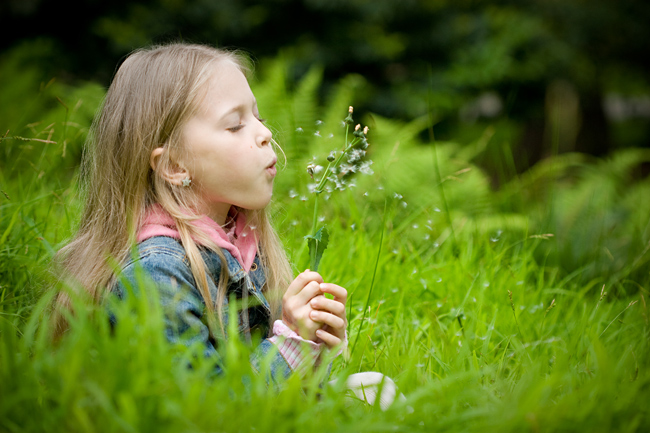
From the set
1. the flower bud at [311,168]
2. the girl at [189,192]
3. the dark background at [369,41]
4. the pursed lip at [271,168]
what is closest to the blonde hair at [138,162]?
the girl at [189,192]

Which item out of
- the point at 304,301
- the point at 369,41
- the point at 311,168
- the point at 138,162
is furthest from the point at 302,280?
the point at 369,41

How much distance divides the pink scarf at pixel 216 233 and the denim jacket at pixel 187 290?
0.02 m

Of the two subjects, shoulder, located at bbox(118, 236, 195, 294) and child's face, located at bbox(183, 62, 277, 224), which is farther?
child's face, located at bbox(183, 62, 277, 224)

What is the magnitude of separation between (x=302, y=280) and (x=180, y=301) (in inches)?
11.6

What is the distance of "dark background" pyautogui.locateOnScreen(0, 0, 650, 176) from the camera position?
16.6 ft

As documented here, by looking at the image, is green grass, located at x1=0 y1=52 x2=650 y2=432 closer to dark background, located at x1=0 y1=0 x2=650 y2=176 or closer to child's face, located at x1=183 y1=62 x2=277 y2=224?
child's face, located at x1=183 y1=62 x2=277 y2=224

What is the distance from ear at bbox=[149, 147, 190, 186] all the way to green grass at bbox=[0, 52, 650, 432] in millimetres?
322

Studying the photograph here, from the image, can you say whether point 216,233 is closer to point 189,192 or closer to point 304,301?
point 189,192

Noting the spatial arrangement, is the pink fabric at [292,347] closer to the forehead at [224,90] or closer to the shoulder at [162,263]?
the shoulder at [162,263]

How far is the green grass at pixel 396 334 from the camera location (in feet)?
3.16

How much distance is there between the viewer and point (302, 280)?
1.34 metres

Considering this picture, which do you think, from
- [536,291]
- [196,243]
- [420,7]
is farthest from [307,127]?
[420,7]

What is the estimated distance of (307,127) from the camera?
353cm

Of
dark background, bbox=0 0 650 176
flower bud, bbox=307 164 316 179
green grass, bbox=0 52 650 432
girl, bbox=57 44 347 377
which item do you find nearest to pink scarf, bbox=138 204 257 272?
girl, bbox=57 44 347 377
